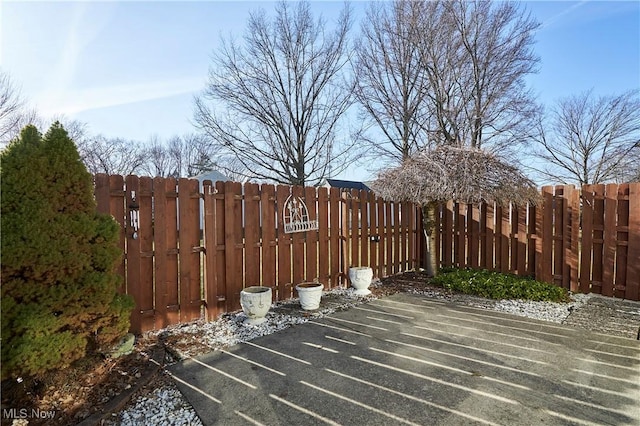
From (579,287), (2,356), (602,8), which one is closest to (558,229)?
(579,287)

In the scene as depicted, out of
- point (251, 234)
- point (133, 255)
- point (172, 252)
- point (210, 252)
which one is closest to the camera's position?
point (133, 255)

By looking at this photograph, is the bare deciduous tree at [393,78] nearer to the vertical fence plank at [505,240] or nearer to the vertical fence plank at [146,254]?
the vertical fence plank at [505,240]

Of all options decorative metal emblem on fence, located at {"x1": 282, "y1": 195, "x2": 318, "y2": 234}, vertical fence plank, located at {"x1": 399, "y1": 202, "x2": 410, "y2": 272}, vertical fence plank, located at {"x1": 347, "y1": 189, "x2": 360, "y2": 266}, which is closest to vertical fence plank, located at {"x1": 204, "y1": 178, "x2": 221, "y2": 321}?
decorative metal emblem on fence, located at {"x1": 282, "y1": 195, "x2": 318, "y2": 234}

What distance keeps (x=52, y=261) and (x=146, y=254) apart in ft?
4.54

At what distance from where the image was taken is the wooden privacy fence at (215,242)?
12.3ft

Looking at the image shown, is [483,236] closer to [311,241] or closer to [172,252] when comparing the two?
[311,241]

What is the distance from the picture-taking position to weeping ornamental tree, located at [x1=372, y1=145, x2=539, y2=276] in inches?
211

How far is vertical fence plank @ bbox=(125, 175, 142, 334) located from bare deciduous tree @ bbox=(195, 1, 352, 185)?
8.86 m

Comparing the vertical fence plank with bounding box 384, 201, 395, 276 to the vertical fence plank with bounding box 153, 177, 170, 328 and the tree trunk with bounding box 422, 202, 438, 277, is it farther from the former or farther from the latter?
the vertical fence plank with bounding box 153, 177, 170, 328

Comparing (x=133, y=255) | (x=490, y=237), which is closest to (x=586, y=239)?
(x=490, y=237)

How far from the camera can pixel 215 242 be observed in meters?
4.38

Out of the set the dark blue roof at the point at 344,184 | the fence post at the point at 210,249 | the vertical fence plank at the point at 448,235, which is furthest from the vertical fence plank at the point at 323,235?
the dark blue roof at the point at 344,184

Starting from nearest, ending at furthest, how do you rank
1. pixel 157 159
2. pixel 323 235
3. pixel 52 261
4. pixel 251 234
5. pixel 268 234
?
pixel 52 261, pixel 251 234, pixel 268 234, pixel 323 235, pixel 157 159

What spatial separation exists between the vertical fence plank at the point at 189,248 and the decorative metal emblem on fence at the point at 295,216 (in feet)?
4.67
